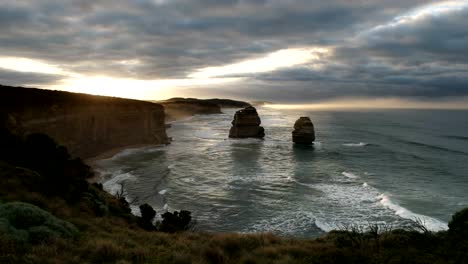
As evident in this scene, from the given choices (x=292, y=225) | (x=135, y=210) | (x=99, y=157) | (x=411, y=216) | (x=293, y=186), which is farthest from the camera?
(x=99, y=157)

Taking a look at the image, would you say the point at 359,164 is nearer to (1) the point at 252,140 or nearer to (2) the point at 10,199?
(1) the point at 252,140

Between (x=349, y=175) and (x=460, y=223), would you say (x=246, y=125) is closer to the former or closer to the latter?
(x=349, y=175)

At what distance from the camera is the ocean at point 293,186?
76.2ft

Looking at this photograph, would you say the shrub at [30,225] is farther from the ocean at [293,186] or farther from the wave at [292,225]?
the wave at [292,225]

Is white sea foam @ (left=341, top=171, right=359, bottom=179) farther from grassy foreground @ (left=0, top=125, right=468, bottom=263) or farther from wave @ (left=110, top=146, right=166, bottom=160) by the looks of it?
wave @ (left=110, top=146, right=166, bottom=160)

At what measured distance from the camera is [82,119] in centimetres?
4434

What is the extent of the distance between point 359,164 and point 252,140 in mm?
27604

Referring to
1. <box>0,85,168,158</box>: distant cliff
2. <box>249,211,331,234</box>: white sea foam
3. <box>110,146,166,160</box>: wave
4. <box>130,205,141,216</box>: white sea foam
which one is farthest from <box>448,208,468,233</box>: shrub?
<box>110,146,166,160</box>: wave

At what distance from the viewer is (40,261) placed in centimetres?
794

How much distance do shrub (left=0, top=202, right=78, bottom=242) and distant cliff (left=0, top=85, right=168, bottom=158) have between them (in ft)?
64.3

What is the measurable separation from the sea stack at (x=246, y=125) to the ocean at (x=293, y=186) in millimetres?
15044

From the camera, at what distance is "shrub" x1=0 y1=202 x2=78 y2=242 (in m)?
9.55

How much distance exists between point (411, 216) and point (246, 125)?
49.3m

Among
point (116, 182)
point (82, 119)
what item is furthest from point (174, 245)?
point (82, 119)
